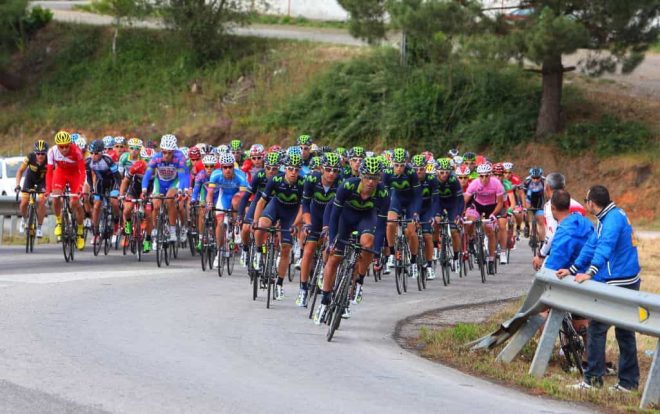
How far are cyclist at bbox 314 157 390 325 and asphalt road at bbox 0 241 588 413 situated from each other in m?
0.57

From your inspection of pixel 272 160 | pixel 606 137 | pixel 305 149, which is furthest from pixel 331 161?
pixel 606 137

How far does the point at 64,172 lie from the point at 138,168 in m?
1.65

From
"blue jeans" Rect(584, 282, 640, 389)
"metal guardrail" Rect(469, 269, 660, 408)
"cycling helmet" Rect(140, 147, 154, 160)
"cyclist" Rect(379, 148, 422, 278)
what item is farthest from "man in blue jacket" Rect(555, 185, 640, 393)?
"cycling helmet" Rect(140, 147, 154, 160)

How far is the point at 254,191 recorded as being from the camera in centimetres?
1883

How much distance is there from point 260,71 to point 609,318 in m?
42.1

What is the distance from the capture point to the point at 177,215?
73.7 ft

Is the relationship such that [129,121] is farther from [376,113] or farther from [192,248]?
[192,248]

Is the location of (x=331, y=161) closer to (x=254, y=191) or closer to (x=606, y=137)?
(x=254, y=191)

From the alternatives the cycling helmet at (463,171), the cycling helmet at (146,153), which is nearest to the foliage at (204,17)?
the cycling helmet at (146,153)

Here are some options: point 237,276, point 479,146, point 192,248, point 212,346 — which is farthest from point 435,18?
point 212,346

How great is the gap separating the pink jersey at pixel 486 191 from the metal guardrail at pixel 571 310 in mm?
10283

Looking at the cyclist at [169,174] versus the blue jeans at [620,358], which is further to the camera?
the cyclist at [169,174]

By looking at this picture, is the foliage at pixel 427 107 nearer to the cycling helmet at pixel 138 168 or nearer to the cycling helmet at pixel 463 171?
the cycling helmet at pixel 463 171

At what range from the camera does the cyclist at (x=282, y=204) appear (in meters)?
17.6
